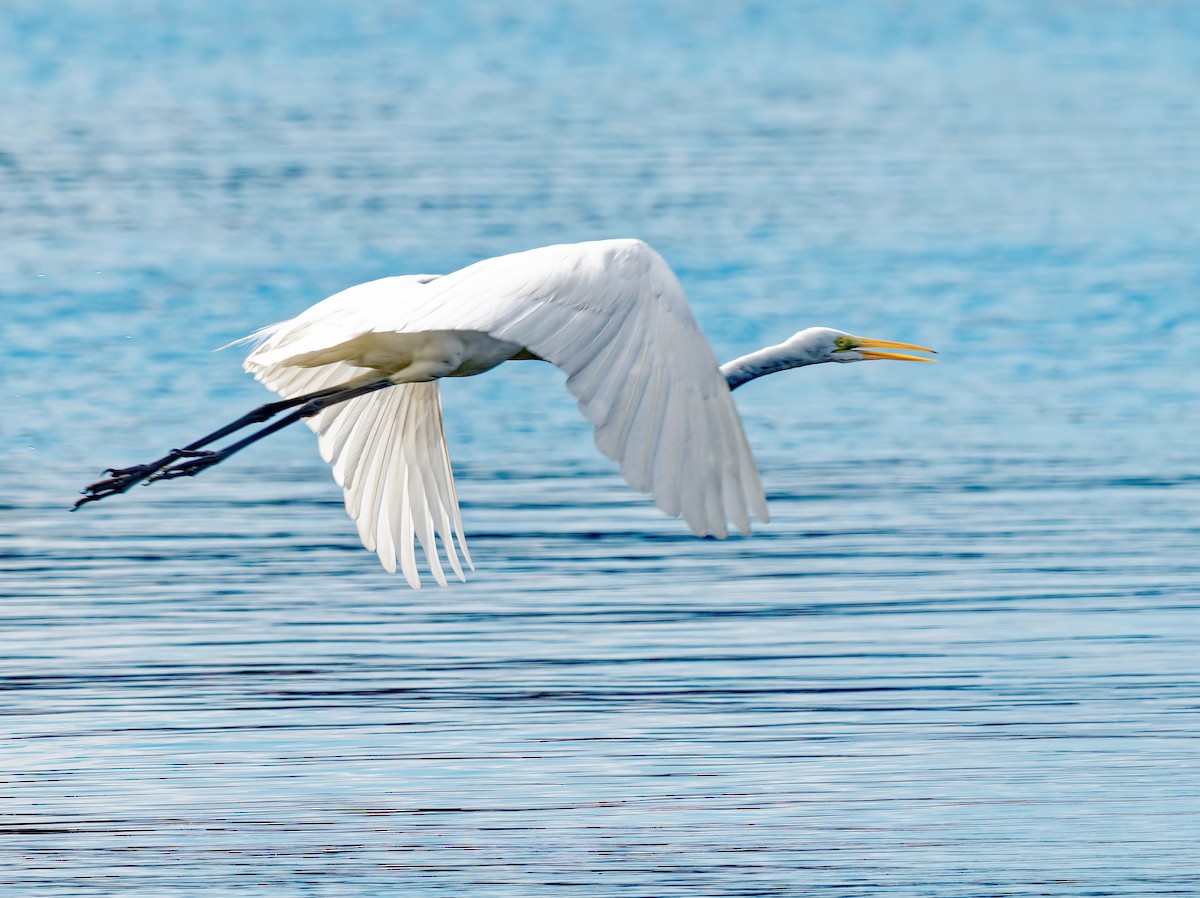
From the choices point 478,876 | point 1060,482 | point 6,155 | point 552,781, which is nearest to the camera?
point 478,876

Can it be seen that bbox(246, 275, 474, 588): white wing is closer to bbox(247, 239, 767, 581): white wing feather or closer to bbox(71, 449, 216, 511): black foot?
bbox(71, 449, 216, 511): black foot

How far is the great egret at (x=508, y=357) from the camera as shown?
7.14m

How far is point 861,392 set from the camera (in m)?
15.7

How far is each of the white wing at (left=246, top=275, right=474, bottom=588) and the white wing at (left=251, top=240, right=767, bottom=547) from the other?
1.32 m

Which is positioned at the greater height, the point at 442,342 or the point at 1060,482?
the point at 442,342

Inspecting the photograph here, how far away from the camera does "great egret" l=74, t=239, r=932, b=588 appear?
714cm

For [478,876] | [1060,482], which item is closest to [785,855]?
[478,876]

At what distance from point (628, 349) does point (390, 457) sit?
99.6 inches

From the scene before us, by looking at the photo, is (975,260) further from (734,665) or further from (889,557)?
(734,665)

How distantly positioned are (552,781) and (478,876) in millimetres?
912

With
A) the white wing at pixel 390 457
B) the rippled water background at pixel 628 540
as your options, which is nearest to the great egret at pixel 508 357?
the white wing at pixel 390 457

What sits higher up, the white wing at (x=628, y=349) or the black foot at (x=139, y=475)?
the white wing at (x=628, y=349)

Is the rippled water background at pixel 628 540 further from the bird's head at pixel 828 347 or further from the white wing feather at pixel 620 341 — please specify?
the white wing feather at pixel 620 341

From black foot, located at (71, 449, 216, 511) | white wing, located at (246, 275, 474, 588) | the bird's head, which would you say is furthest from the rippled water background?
the bird's head
